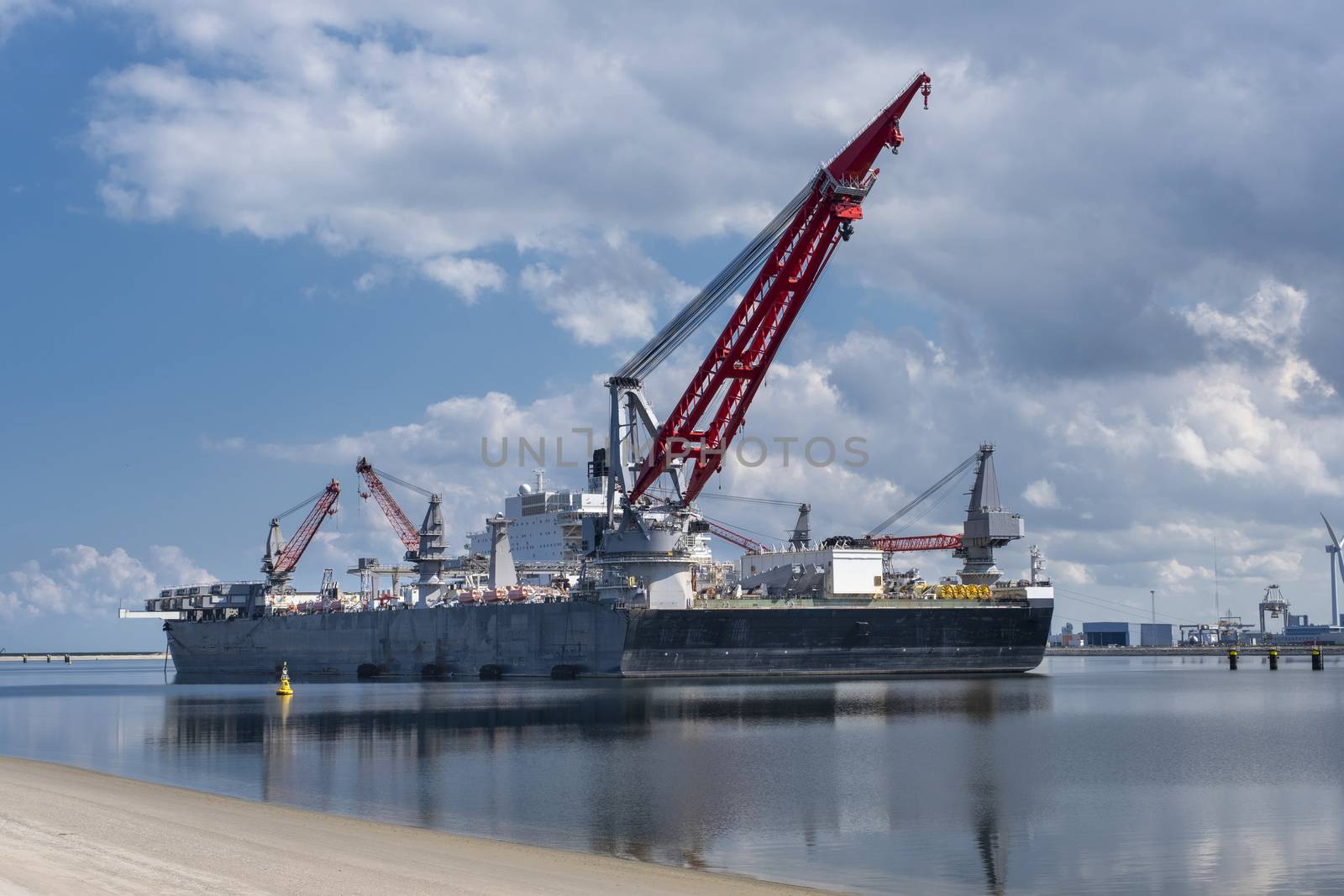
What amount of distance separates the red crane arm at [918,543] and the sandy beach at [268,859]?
103m

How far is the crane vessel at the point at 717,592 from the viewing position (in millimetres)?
75062

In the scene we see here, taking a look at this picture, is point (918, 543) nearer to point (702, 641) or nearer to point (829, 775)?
point (702, 641)

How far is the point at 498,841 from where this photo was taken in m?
24.8

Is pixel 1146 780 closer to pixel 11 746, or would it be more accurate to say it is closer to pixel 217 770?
pixel 217 770

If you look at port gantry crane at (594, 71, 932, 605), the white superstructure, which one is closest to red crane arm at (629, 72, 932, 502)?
port gantry crane at (594, 71, 932, 605)

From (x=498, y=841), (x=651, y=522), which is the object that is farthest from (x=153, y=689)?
(x=498, y=841)

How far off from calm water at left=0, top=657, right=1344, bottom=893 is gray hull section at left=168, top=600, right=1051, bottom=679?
45.7ft

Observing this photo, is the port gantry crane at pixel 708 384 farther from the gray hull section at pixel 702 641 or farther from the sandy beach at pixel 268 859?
the sandy beach at pixel 268 859

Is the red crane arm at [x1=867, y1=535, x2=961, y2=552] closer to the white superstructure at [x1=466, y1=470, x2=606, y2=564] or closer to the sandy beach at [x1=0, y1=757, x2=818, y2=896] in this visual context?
the white superstructure at [x1=466, y1=470, x2=606, y2=564]

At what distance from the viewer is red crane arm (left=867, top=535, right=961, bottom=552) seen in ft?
417

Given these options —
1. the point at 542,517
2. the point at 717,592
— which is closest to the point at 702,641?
the point at 717,592

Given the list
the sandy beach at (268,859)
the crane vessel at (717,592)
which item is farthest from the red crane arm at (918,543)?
the sandy beach at (268,859)

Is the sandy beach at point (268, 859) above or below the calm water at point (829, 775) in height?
above

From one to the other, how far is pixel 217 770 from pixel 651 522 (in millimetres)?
46000
